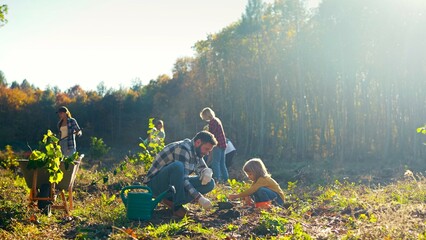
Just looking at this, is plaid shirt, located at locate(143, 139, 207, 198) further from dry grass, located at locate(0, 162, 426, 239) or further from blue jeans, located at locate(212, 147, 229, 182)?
blue jeans, located at locate(212, 147, 229, 182)

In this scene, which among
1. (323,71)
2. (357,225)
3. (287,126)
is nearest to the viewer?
(357,225)

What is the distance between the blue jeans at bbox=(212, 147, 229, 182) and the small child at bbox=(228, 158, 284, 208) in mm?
2866

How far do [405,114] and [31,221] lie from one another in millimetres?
13276

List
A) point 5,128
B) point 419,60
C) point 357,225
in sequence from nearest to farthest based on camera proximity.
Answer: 1. point 357,225
2. point 419,60
3. point 5,128

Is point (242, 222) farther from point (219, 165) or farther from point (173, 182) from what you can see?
point (219, 165)

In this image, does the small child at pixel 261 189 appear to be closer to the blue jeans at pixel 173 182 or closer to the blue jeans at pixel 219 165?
the blue jeans at pixel 173 182

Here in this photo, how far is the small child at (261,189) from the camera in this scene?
17.5 feet

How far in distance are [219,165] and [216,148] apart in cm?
34

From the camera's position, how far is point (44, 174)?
16.3 feet

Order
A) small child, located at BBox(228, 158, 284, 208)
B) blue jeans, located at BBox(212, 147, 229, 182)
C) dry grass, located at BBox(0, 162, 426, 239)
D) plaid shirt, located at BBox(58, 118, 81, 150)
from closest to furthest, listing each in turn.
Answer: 1. dry grass, located at BBox(0, 162, 426, 239)
2. small child, located at BBox(228, 158, 284, 208)
3. plaid shirt, located at BBox(58, 118, 81, 150)
4. blue jeans, located at BBox(212, 147, 229, 182)

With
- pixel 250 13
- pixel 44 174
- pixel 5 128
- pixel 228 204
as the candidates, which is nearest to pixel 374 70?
pixel 250 13

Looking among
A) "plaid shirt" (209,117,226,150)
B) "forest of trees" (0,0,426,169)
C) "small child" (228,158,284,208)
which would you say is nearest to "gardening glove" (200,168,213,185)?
"small child" (228,158,284,208)

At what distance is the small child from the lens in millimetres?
5324

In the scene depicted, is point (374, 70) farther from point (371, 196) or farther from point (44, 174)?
point (44, 174)
